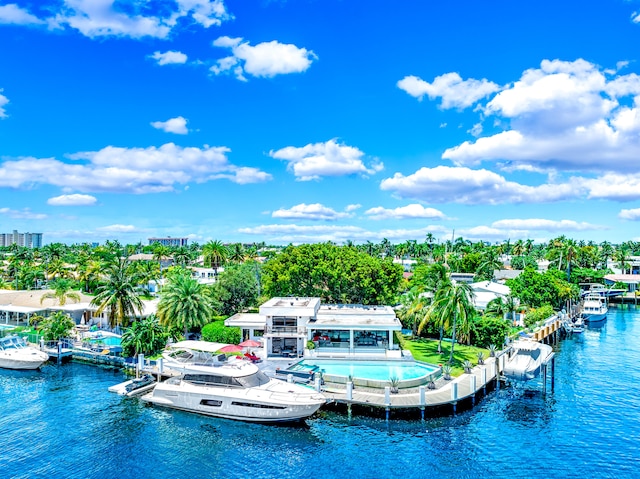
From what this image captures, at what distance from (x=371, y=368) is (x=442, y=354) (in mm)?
9326

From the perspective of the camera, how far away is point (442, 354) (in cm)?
4828

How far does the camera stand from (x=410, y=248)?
178875 millimetres

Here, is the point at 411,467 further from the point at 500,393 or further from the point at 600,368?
the point at 600,368

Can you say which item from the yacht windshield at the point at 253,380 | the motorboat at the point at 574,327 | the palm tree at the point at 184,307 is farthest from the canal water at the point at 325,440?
the motorboat at the point at 574,327

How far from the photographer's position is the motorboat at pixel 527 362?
3959cm

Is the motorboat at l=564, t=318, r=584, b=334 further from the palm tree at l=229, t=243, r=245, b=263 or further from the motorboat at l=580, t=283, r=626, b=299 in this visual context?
the palm tree at l=229, t=243, r=245, b=263

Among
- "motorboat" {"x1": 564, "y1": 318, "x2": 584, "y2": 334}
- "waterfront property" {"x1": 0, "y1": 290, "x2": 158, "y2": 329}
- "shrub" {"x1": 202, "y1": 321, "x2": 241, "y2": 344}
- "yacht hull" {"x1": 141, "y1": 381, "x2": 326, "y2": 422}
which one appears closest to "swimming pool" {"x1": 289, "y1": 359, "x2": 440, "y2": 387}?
"yacht hull" {"x1": 141, "y1": 381, "x2": 326, "y2": 422}

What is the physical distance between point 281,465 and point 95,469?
414 inches

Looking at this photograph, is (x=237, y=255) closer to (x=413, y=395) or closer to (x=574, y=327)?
(x=574, y=327)

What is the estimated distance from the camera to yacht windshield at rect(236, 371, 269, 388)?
35.5 m

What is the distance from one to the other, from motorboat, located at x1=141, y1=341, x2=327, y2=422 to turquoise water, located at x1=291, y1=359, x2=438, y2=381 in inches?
217

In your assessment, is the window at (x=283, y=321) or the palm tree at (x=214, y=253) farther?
the palm tree at (x=214, y=253)

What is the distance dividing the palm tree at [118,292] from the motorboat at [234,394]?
14.7 metres

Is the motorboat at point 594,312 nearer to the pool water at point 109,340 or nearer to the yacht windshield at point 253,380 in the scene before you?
the yacht windshield at point 253,380
